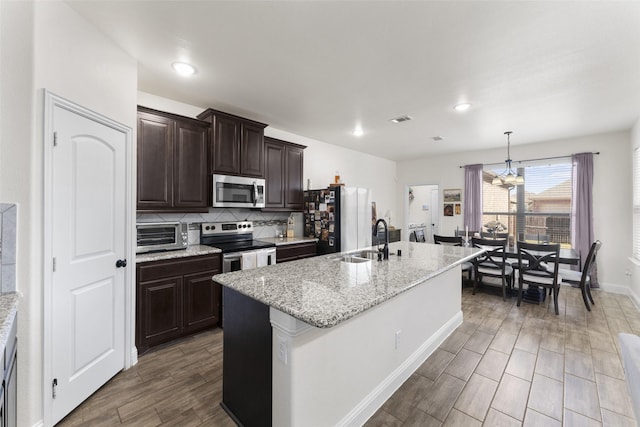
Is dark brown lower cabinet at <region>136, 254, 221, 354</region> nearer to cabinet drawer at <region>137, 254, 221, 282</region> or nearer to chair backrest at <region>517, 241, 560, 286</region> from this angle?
cabinet drawer at <region>137, 254, 221, 282</region>

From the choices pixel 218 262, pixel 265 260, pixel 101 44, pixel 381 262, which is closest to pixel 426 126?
pixel 381 262

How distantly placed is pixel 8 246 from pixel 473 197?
263 inches

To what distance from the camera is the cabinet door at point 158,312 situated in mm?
2453

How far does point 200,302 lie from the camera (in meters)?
2.84

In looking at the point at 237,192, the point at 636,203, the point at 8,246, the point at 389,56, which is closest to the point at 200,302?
the point at 237,192

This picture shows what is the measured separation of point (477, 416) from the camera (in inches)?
69.7

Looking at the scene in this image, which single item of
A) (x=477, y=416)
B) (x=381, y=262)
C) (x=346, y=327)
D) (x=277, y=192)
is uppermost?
(x=277, y=192)

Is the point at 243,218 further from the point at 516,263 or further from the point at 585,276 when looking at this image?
the point at 585,276

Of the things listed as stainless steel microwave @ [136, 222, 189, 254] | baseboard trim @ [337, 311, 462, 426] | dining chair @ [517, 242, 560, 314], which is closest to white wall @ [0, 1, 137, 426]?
stainless steel microwave @ [136, 222, 189, 254]

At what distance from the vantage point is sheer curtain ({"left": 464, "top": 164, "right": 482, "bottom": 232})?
5750mm

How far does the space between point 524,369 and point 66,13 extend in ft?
14.3

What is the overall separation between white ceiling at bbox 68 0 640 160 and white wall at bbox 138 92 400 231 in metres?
0.14

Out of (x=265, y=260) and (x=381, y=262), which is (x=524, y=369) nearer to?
(x=381, y=262)

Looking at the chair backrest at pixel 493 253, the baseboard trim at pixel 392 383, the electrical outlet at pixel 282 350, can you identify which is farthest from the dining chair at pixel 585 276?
the electrical outlet at pixel 282 350
